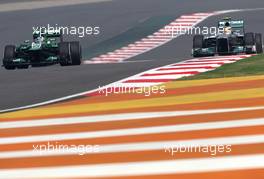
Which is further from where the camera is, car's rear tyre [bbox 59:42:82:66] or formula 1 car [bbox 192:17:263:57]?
formula 1 car [bbox 192:17:263:57]

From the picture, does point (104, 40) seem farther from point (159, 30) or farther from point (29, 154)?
point (29, 154)

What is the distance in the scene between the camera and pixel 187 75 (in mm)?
14359

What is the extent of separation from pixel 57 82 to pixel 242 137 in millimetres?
7314

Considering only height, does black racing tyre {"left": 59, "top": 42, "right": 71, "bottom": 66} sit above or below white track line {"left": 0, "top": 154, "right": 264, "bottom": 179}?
above

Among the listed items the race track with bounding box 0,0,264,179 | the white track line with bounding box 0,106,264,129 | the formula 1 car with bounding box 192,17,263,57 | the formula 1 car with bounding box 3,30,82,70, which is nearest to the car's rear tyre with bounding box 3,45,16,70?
the formula 1 car with bounding box 3,30,82,70

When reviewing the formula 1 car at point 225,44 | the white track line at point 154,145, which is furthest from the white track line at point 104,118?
the formula 1 car at point 225,44

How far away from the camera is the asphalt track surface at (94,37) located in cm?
1417

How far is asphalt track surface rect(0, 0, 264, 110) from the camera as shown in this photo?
1417 centimetres

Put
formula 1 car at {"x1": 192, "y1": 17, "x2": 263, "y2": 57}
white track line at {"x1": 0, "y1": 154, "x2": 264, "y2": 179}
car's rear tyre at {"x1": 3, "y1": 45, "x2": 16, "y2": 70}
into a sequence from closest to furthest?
white track line at {"x1": 0, "y1": 154, "x2": 264, "y2": 179}, car's rear tyre at {"x1": 3, "y1": 45, "x2": 16, "y2": 70}, formula 1 car at {"x1": 192, "y1": 17, "x2": 263, "y2": 57}

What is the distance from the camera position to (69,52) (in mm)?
20844

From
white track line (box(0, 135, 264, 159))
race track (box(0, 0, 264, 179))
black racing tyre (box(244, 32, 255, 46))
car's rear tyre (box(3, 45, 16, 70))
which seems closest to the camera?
race track (box(0, 0, 264, 179))

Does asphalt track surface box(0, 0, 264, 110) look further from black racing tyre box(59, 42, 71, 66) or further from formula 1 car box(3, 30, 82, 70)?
formula 1 car box(3, 30, 82, 70)

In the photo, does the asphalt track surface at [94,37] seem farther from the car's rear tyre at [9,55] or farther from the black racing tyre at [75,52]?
the car's rear tyre at [9,55]

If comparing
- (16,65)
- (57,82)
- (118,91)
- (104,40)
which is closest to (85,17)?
(104,40)
